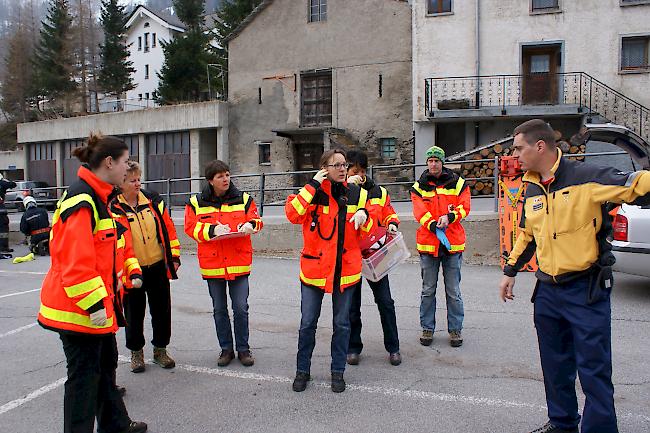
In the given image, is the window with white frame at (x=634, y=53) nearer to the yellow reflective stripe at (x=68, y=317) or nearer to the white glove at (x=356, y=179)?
the white glove at (x=356, y=179)

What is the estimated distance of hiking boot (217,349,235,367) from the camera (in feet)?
16.3

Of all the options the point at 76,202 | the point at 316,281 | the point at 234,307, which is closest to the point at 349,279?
the point at 316,281

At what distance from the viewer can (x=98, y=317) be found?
3.10 meters

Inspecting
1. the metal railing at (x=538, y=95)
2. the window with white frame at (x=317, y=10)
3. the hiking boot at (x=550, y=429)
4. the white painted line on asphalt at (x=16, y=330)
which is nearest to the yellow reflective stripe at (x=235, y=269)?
the hiking boot at (x=550, y=429)

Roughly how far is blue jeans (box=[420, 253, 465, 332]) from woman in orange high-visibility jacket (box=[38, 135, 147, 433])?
10.0 ft

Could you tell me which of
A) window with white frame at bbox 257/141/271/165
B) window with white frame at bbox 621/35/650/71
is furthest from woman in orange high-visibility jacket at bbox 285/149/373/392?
window with white frame at bbox 257/141/271/165

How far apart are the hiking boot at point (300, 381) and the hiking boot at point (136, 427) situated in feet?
3.82

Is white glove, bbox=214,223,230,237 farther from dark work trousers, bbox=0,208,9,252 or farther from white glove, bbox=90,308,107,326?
dark work trousers, bbox=0,208,9,252

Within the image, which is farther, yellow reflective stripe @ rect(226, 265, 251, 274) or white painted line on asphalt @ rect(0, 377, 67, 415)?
yellow reflective stripe @ rect(226, 265, 251, 274)

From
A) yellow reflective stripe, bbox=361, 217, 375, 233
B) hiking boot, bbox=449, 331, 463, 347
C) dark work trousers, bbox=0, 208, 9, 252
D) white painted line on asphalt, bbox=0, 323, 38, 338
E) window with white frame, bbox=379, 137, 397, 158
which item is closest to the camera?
yellow reflective stripe, bbox=361, 217, 375, 233

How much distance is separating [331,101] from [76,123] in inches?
629

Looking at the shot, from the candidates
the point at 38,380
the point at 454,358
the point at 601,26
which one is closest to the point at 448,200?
the point at 454,358

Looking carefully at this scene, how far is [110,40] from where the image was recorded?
41.9m

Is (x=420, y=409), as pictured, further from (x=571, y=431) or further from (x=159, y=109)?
(x=159, y=109)
